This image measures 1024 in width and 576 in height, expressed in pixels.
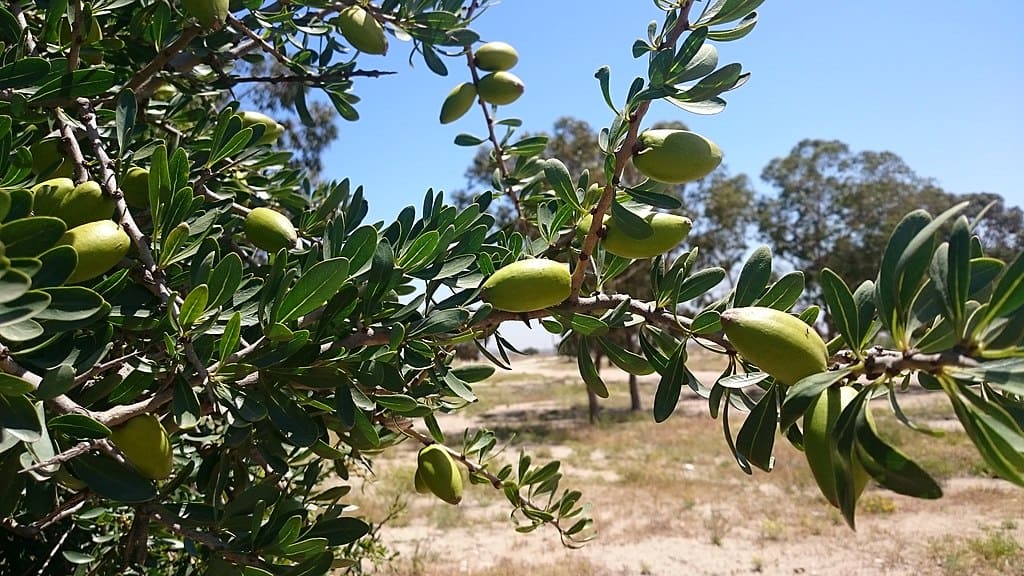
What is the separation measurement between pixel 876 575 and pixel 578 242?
7.43m

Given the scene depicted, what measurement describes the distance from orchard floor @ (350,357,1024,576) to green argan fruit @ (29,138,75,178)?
3728 mm

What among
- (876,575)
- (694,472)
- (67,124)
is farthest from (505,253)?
(694,472)

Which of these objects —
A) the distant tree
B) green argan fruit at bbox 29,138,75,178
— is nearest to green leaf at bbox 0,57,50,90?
green argan fruit at bbox 29,138,75,178

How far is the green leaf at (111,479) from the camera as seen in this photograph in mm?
958

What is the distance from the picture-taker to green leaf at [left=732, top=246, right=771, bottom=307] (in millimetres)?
1004

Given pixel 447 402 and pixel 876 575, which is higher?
pixel 447 402

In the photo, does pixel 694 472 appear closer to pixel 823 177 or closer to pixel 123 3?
pixel 123 3

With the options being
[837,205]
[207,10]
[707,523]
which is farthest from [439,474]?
[837,205]

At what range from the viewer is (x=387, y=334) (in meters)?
1.03

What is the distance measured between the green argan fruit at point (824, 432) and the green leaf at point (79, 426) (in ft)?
2.87

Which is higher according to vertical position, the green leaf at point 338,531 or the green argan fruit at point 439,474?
the green argan fruit at point 439,474

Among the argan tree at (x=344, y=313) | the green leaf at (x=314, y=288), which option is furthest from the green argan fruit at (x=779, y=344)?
the green leaf at (x=314, y=288)

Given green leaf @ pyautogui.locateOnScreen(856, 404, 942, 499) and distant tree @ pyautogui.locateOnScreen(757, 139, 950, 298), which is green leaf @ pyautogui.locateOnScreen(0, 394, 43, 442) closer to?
green leaf @ pyautogui.locateOnScreen(856, 404, 942, 499)

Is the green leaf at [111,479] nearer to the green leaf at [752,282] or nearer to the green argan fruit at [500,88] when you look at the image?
the green leaf at [752,282]
